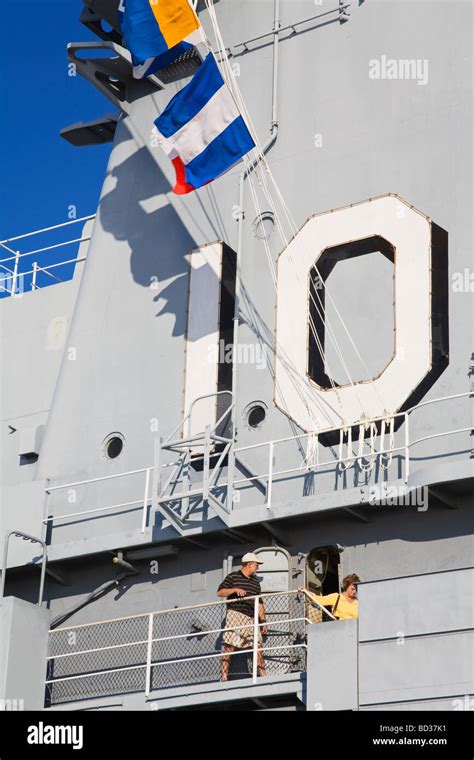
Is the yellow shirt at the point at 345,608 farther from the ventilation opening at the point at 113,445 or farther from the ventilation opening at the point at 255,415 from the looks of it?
the ventilation opening at the point at 113,445

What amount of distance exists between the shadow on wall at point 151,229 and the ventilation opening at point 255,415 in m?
1.48

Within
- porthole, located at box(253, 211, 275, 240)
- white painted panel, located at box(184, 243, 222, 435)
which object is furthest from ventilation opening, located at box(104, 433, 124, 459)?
porthole, located at box(253, 211, 275, 240)

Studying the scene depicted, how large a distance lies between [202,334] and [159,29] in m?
3.71

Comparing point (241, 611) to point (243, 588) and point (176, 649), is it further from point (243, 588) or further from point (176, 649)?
point (176, 649)

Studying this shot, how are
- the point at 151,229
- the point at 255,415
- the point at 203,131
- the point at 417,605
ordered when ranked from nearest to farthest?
the point at 417,605 < the point at 255,415 < the point at 203,131 < the point at 151,229

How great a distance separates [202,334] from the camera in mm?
15602

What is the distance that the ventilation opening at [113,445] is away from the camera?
15836 millimetres

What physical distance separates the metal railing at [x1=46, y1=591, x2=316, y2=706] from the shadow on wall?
3659 millimetres

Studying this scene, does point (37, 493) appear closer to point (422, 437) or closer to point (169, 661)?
point (169, 661)

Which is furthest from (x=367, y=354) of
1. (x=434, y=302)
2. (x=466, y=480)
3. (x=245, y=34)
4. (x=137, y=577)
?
(x=245, y=34)

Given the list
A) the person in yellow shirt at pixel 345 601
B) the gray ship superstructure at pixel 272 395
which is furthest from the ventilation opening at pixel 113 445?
the person in yellow shirt at pixel 345 601
